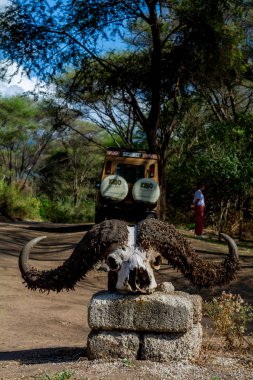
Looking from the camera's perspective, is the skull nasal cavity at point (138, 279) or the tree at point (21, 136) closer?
the skull nasal cavity at point (138, 279)

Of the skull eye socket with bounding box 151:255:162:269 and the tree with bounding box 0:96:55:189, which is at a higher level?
the tree with bounding box 0:96:55:189

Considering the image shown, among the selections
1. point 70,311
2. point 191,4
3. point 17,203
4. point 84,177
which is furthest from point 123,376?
point 84,177

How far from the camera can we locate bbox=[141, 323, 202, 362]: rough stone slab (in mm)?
4848

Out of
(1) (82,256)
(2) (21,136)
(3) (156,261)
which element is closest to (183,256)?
(3) (156,261)

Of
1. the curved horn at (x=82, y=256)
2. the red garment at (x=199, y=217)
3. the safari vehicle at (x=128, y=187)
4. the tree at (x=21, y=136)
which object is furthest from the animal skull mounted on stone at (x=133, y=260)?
the tree at (x=21, y=136)

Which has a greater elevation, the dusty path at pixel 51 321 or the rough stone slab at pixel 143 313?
the rough stone slab at pixel 143 313

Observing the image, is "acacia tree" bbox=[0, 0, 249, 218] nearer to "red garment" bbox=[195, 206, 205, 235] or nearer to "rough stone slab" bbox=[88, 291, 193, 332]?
"red garment" bbox=[195, 206, 205, 235]

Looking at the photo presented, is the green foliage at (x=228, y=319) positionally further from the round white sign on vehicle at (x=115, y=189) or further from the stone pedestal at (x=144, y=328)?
the round white sign on vehicle at (x=115, y=189)

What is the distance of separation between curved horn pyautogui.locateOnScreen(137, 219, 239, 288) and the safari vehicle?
1047 centimetres

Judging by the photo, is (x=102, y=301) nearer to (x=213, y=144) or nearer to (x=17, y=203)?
(x=213, y=144)

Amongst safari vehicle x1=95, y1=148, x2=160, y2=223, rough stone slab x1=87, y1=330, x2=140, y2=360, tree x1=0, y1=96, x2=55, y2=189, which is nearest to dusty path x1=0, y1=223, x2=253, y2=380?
rough stone slab x1=87, y1=330, x2=140, y2=360

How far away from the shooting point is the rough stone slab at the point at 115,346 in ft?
16.0

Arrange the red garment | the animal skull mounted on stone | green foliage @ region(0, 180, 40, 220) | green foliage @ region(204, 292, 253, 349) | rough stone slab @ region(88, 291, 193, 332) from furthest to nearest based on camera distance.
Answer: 1. green foliage @ region(0, 180, 40, 220)
2. the red garment
3. green foliage @ region(204, 292, 253, 349)
4. the animal skull mounted on stone
5. rough stone slab @ region(88, 291, 193, 332)

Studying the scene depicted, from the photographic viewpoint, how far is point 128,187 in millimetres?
17859
